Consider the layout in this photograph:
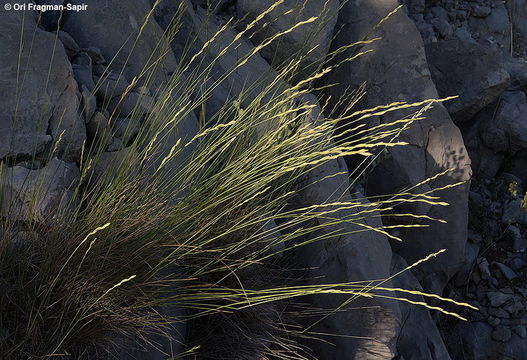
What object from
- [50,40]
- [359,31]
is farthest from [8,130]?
[359,31]

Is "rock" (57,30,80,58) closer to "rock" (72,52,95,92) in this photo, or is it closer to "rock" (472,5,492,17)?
"rock" (72,52,95,92)

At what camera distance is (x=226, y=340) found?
2230 millimetres

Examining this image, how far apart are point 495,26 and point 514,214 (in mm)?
1876

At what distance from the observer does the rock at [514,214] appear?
4.26m

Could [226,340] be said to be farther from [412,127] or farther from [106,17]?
[412,127]

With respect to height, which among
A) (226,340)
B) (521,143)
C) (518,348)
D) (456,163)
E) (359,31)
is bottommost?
(518,348)

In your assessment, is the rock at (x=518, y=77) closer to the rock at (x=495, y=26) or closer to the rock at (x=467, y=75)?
the rock at (x=467, y=75)

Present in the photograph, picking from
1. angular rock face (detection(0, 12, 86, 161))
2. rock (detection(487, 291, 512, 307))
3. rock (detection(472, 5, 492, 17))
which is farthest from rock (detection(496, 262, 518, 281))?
angular rock face (detection(0, 12, 86, 161))

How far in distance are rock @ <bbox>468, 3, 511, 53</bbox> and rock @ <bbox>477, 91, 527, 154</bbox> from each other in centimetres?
94

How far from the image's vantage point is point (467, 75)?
14.4 ft

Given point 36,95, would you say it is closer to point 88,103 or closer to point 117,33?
point 88,103

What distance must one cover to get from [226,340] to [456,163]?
204 centimetres

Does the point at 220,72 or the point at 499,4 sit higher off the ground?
the point at 220,72

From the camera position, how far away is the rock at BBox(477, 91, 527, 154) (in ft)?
14.7
